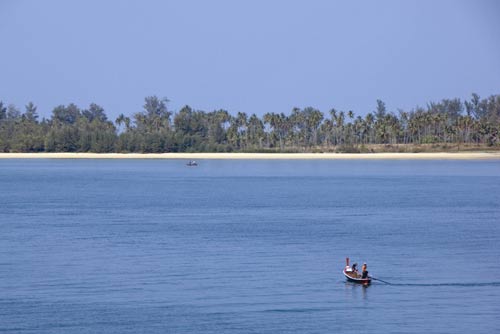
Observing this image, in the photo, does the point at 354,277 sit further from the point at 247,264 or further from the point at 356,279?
the point at 247,264

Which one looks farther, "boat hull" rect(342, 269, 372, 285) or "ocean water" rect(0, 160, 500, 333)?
"boat hull" rect(342, 269, 372, 285)

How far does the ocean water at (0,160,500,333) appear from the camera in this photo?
3412 centimetres

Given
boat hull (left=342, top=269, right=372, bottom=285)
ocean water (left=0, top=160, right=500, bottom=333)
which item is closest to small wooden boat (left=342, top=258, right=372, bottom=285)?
boat hull (left=342, top=269, right=372, bottom=285)

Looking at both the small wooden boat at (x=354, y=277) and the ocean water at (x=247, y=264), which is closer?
the ocean water at (x=247, y=264)

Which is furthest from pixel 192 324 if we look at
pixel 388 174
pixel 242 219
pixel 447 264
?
pixel 388 174

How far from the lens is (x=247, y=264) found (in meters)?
45.5

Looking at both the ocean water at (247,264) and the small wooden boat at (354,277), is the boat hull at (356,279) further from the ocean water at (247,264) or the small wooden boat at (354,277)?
the ocean water at (247,264)

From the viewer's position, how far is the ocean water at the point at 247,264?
34125 mm

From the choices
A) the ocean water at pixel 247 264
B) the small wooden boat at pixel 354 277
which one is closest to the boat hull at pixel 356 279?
the small wooden boat at pixel 354 277

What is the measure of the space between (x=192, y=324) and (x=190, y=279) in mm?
7825

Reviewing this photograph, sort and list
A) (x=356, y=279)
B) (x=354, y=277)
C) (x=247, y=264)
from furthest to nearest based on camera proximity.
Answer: (x=247, y=264), (x=354, y=277), (x=356, y=279)

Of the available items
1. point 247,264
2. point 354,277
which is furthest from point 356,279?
point 247,264

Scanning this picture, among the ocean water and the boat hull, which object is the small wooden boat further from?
the ocean water

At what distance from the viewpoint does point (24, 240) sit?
54.5 meters
